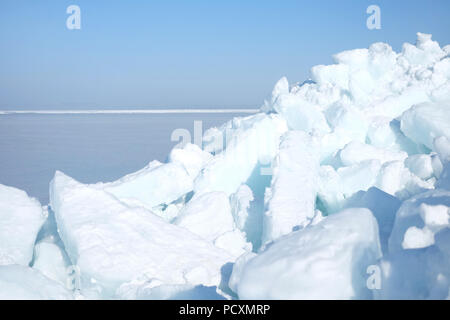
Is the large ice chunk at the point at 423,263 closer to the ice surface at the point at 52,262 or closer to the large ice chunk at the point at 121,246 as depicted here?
the large ice chunk at the point at 121,246

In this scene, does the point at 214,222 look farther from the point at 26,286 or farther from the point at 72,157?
the point at 72,157

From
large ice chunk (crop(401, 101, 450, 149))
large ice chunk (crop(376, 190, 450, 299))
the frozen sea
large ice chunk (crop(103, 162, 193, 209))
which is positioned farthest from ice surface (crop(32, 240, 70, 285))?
large ice chunk (crop(401, 101, 450, 149))

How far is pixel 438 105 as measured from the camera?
4820mm

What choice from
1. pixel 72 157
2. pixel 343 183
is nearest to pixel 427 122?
pixel 343 183

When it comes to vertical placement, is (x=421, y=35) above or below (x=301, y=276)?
above

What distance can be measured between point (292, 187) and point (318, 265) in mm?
1855

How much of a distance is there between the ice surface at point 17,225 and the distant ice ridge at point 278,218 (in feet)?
0.04

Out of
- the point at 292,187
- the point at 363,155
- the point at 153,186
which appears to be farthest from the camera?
the point at 363,155

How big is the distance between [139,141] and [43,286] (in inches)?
374

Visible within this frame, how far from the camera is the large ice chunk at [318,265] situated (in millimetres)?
1798

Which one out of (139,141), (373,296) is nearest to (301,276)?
(373,296)

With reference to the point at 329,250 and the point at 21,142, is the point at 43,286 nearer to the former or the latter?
the point at 329,250

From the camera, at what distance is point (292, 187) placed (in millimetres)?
3652

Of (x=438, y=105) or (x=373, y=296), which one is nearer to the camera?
(x=373, y=296)
